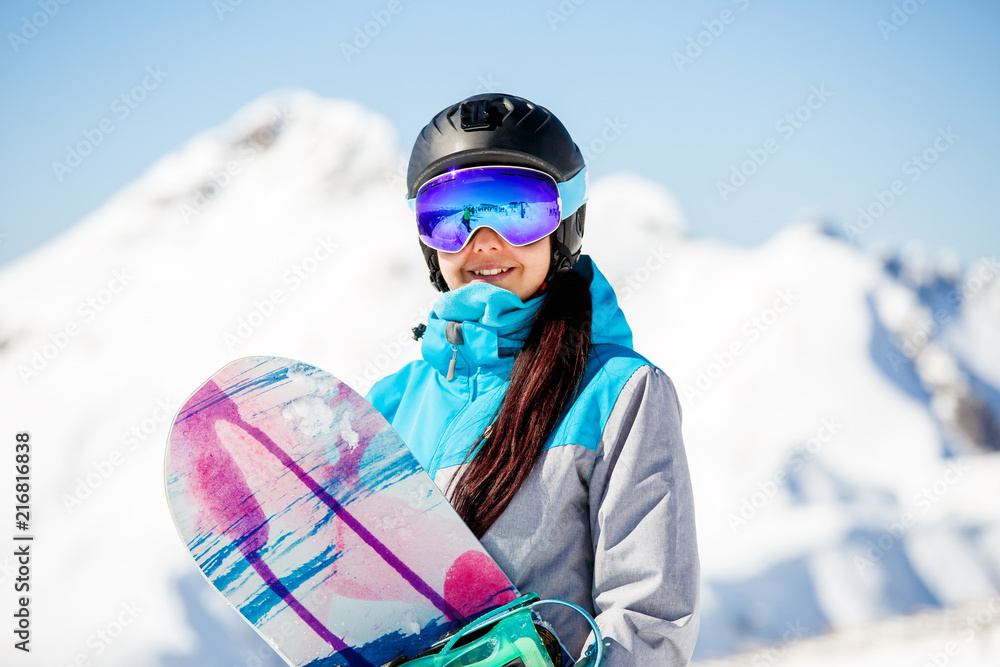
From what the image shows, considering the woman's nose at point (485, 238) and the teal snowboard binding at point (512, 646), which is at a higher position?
the woman's nose at point (485, 238)

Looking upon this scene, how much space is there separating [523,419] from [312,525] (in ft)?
1.65

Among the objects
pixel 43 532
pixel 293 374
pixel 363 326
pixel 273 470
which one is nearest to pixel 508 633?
pixel 273 470

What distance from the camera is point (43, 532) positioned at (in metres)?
11.1

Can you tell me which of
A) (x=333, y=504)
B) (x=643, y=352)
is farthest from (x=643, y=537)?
(x=643, y=352)

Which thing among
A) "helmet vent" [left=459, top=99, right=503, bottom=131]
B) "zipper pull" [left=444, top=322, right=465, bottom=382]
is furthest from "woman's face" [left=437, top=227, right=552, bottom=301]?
"helmet vent" [left=459, top=99, right=503, bottom=131]

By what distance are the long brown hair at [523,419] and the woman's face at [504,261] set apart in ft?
0.43

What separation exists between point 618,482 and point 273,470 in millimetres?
723

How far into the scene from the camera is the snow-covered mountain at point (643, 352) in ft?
31.6

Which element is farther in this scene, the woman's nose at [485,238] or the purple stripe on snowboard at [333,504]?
the woman's nose at [485,238]

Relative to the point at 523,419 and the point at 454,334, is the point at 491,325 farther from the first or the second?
the point at 523,419

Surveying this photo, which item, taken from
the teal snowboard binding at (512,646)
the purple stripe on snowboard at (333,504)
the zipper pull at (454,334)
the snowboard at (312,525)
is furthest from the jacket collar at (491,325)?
the teal snowboard binding at (512,646)

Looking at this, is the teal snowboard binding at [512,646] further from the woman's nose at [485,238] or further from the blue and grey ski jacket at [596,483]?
the woman's nose at [485,238]

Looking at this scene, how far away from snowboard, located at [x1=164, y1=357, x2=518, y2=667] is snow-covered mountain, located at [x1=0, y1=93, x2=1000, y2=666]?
13.8ft

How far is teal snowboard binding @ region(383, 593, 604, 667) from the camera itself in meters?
1.25
